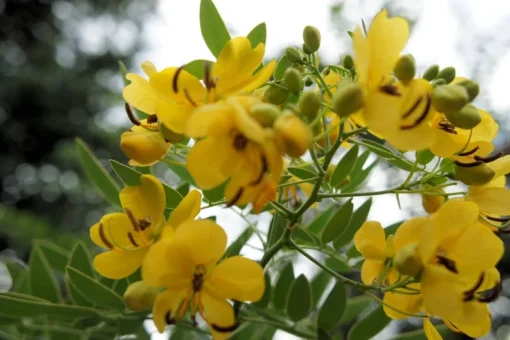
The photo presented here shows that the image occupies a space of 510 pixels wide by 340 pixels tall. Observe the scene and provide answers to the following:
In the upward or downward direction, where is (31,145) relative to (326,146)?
downward

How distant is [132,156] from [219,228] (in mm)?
127

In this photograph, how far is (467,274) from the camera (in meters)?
0.58

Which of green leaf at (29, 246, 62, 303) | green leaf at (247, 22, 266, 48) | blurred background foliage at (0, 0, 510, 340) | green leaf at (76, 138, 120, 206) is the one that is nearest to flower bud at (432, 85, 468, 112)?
green leaf at (247, 22, 266, 48)

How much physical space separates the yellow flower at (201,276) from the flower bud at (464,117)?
22cm

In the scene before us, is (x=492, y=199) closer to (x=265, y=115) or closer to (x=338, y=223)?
(x=338, y=223)

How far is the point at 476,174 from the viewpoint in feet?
2.04

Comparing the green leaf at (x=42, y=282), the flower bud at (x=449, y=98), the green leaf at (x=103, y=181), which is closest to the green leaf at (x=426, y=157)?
the flower bud at (x=449, y=98)

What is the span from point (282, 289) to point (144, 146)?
1.19 feet

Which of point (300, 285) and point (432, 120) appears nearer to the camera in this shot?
point (432, 120)

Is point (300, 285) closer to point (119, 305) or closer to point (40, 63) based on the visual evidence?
point (119, 305)

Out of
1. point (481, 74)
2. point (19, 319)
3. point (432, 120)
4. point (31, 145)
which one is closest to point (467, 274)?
point (432, 120)

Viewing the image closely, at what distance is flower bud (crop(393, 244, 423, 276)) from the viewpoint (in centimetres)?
59

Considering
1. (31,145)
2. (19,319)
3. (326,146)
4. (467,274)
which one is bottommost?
(31,145)

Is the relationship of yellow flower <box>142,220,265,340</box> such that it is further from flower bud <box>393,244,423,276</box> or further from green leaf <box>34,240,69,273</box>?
green leaf <box>34,240,69,273</box>
